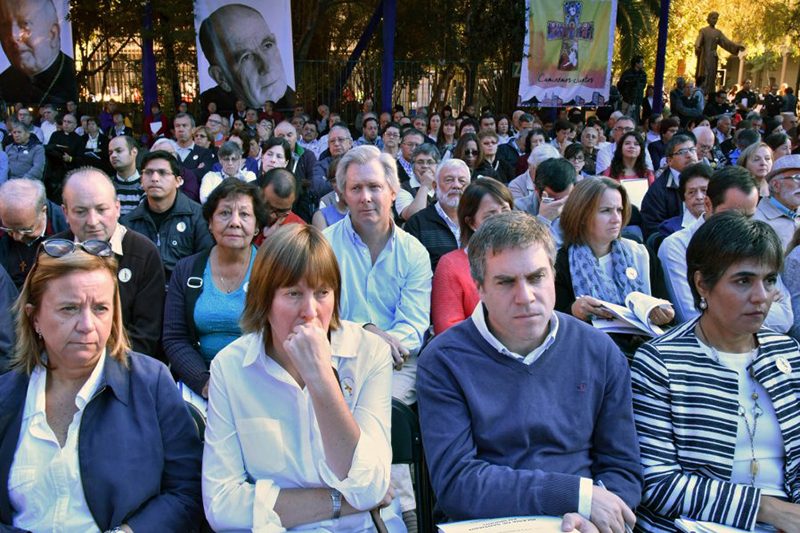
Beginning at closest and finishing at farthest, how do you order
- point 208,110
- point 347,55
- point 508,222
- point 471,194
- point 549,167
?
point 508,222 → point 471,194 → point 549,167 → point 208,110 → point 347,55

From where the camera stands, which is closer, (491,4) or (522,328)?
(522,328)

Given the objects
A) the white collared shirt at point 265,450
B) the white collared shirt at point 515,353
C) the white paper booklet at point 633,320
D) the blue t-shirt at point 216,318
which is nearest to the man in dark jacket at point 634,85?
the white paper booklet at point 633,320

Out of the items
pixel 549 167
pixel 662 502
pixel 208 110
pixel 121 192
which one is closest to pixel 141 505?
pixel 662 502

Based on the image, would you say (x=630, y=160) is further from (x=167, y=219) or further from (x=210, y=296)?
(x=210, y=296)

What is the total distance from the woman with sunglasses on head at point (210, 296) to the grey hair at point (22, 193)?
3.74 ft

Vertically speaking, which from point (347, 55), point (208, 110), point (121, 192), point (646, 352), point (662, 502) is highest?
point (347, 55)

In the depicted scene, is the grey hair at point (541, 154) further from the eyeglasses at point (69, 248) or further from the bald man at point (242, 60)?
the bald man at point (242, 60)

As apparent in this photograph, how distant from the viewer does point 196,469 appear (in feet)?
7.76

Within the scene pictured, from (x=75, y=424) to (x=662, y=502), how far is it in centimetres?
187

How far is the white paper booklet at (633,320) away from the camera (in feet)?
10.0

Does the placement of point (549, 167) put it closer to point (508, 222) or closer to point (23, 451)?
point (508, 222)

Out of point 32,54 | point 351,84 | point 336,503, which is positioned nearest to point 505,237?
point 336,503

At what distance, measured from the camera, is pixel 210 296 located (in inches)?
143

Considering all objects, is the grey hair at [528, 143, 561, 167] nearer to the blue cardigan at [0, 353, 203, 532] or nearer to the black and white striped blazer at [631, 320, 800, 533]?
the black and white striped blazer at [631, 320, 800, 533]
